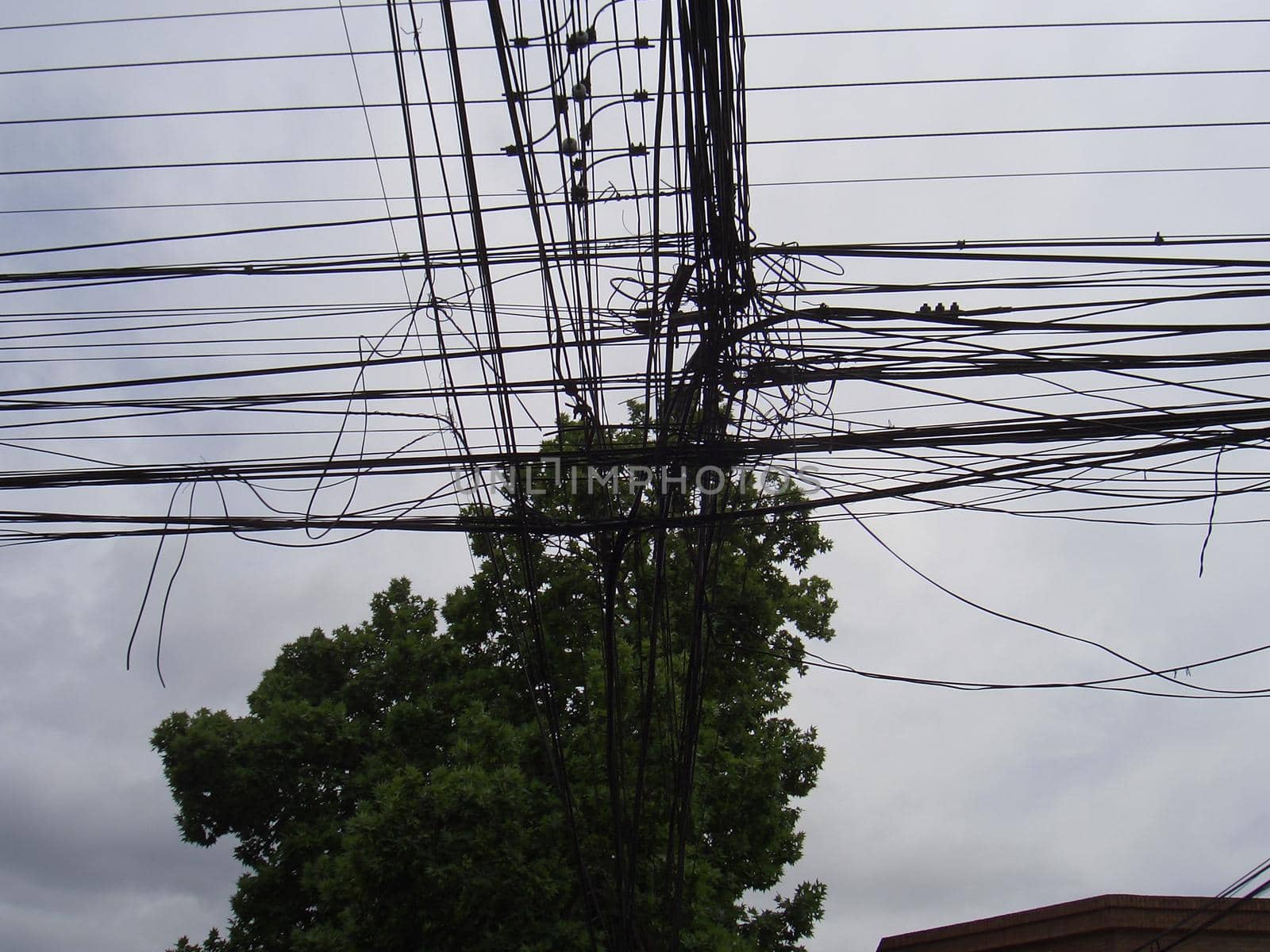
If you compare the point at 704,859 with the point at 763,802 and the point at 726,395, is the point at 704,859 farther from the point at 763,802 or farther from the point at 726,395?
the point at 726,395

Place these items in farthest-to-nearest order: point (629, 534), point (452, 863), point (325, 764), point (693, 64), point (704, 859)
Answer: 1. point (325, 764)
2. point (704, 859)
3. point (452, 863)
4. point (629, 534)
5. point (693, 64)

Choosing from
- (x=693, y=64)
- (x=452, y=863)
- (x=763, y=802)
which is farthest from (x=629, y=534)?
(x=763, y=802)

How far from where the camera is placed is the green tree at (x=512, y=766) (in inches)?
302

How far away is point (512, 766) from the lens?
8.10m

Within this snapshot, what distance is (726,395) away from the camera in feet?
13.5

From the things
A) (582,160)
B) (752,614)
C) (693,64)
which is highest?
(752,614)

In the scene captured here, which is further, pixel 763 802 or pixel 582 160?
pixel 763 802

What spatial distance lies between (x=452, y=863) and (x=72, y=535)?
4406mm

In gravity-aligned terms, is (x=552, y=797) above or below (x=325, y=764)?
below

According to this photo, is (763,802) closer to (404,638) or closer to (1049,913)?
(1049,913)

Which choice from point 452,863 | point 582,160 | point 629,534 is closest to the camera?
point 582,160

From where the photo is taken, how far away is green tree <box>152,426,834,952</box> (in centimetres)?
768

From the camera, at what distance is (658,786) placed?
8.23 meters

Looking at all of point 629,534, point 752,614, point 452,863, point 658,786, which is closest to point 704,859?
point 658,786
